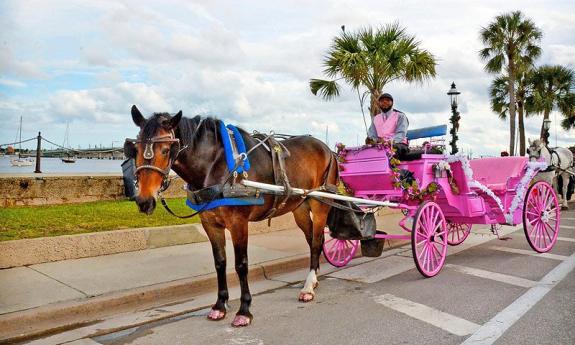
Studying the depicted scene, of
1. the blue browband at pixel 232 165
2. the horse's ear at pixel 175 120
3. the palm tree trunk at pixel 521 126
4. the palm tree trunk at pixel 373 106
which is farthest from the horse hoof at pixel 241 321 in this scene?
the palm tree trunk at pixel 521 126

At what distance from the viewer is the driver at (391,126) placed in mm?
6734

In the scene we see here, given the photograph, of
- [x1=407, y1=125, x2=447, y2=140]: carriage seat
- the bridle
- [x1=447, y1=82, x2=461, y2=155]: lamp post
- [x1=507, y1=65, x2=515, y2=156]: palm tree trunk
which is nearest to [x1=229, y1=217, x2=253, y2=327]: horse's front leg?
the bridle

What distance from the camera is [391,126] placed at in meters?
6.89

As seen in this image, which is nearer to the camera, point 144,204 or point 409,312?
point 144,204

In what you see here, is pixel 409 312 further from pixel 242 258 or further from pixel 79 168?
pixel 79 168

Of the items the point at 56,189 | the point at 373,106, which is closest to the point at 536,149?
the point at 373,106

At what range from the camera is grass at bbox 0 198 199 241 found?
7.34 metres

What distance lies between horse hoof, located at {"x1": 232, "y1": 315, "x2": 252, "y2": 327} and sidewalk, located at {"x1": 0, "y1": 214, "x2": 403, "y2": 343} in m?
1.32

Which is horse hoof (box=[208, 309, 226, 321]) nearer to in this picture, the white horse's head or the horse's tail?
the horse's tail

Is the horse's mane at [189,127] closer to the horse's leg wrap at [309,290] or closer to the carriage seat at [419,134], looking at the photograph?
the horse's leg wrap at [309,290]

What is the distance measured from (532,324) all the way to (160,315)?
3598mm

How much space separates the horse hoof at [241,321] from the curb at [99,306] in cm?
87

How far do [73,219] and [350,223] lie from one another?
198 inches

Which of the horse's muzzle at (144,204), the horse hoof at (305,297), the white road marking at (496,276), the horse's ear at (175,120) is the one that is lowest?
the horse hoof at (305,297)
